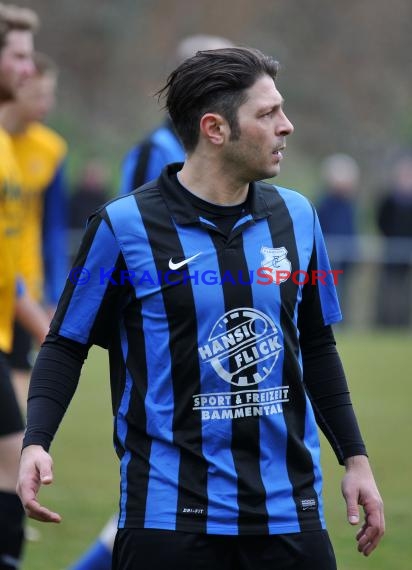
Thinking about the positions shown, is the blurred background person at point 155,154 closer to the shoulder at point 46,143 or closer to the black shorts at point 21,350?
the black shorts at point 21,350

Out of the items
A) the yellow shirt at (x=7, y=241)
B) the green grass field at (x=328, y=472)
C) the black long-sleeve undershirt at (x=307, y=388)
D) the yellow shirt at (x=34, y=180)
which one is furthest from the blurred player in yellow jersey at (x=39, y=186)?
the black long-sleeve undershirt at (x=307, y=388)

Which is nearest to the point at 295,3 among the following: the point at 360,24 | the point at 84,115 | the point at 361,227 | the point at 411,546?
the point at 360,24

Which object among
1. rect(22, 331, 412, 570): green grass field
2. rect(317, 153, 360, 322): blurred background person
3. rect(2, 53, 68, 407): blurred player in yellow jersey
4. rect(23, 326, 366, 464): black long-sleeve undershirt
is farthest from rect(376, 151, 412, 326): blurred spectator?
rect(23, 326, 366, 464): black long-sleeve undershirt

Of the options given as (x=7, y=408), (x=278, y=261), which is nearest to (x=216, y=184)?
(x=278, y=261)

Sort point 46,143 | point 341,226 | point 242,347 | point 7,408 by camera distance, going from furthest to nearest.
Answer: point 341,226 → point 46,143 → point 7,408 → point 242,347

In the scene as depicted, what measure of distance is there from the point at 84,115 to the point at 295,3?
654 centimetres

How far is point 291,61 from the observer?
3325cm

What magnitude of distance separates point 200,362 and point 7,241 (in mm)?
1753

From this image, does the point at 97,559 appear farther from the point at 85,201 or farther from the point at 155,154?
the point at 85,201

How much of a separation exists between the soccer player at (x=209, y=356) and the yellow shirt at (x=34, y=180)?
10.3 ft

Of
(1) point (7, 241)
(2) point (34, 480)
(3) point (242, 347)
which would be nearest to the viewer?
(2) point (34, 480)

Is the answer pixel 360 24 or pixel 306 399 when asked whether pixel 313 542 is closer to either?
pixel 306 399

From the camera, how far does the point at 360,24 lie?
34594 mm

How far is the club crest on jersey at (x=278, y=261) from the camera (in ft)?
11.3
